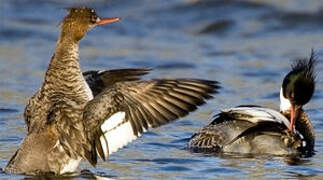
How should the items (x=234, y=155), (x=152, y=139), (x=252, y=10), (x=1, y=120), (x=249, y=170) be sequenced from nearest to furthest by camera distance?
(x=249, y=170) < (x=234, y=155) < (x=152, y=139) < (x=1, y=120) < (x=252, y=10)

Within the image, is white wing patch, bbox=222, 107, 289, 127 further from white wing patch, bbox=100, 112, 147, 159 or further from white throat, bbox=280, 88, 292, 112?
white wing patch, bbox=100, 112, 147, 159

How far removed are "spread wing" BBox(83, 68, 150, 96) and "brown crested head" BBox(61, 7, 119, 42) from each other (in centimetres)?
64

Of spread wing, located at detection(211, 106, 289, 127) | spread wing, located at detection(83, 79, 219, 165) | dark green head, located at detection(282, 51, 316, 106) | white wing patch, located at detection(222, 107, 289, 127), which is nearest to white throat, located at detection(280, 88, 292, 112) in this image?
dark green head, located at detection(282, 51, 316, 106)

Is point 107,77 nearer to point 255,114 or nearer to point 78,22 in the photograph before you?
point 78,22

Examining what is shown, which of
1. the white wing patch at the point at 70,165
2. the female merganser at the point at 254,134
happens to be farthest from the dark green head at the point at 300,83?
the white wing patch at the point at 70,165

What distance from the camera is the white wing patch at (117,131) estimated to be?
880cm

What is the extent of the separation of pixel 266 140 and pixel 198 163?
86 cm

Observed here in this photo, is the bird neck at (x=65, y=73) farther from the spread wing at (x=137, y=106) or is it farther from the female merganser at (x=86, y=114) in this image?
the spread wing at (x=137, y=106)

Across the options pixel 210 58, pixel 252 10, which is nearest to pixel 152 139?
pixel 210 58

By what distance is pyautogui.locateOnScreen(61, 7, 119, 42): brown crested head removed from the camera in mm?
9383

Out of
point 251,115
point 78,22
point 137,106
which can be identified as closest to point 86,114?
point 137,106

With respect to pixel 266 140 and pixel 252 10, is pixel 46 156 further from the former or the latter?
pixel 252 10

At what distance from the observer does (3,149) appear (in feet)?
35.1

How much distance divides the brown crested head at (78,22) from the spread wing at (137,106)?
31.7 inches
